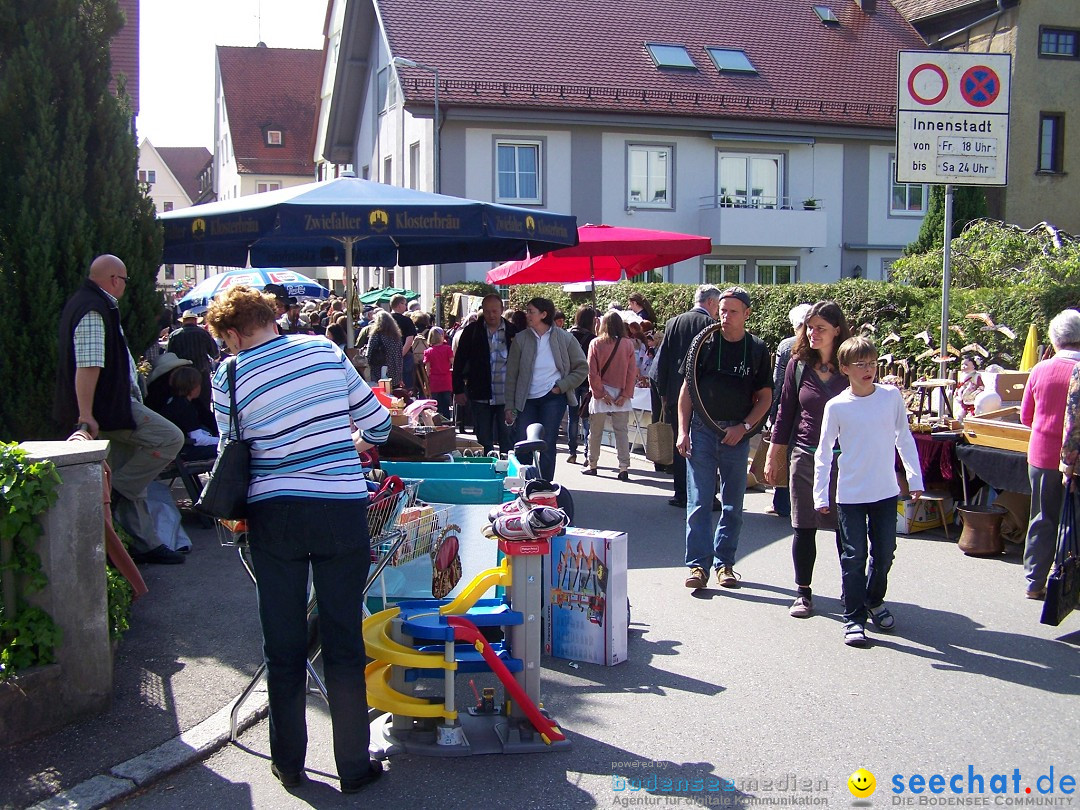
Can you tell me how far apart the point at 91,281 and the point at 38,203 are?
81 centimetres

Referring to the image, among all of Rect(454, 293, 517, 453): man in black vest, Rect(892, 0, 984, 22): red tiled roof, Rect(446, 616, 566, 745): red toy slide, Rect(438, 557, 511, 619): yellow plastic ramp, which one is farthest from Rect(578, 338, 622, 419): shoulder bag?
Rect(892, 0, 984, 22): red tiled roof

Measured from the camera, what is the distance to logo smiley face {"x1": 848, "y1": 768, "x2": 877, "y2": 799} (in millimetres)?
4191

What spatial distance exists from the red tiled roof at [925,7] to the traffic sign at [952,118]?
24.2 m

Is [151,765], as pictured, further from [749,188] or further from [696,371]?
[749,188]

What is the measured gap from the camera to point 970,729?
4.82 meters

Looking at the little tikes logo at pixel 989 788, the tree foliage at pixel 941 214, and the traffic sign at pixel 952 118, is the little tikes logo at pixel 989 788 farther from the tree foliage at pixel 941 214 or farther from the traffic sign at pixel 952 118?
the tree foliage at pixel 941 214

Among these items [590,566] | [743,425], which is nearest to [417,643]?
[590,566]

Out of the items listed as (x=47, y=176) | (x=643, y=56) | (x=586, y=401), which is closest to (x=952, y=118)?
(x=586, y=401)

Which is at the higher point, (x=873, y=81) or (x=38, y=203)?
(x=873, y=81)

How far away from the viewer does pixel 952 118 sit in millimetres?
9445

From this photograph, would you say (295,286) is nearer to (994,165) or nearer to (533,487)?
(994,165)

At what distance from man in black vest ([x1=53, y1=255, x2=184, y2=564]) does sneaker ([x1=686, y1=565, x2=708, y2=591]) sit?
141 inches

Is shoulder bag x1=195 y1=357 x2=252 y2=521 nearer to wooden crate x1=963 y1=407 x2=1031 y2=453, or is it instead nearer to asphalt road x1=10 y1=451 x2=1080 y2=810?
asphalt road x1=10 y1=451 x2=1080 y2=810

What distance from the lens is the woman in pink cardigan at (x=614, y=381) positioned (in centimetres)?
1191
